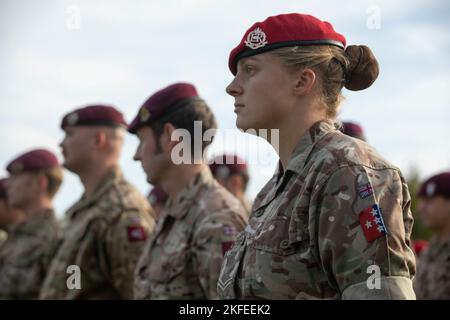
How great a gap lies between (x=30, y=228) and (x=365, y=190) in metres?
6.69

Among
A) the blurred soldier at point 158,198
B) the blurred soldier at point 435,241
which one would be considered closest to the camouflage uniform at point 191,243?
the blurred soldier at point 435,241

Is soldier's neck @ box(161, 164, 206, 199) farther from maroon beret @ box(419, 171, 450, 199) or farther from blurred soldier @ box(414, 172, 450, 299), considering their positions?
maroon beret @ box(419, 171, 450, 199)

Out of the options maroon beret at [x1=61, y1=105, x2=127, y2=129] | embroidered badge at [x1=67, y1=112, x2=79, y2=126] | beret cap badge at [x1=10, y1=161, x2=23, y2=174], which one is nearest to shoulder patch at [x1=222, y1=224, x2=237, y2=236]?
maroon beret at [x1=61, y1=105, x2=127, y2=129]

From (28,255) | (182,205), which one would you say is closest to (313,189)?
(182,205)

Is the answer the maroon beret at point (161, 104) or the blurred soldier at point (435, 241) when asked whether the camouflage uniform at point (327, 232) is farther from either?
the blurred soldier at point (435, 241)

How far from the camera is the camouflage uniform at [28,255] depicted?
8.29m

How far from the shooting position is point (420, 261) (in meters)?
10.4

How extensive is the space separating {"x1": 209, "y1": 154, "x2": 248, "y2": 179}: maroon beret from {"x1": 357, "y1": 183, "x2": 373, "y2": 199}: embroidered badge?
7119 mm

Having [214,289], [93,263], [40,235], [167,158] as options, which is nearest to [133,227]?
[93,263]

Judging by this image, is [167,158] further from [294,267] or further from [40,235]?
[40,235]

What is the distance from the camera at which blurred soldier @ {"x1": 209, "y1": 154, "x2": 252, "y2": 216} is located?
33.3 ft

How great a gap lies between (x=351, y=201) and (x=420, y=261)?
7.93m

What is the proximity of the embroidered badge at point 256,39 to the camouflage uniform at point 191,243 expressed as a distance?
74.4 inches

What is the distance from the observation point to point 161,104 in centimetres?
582
